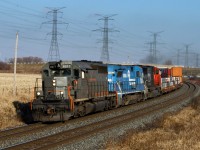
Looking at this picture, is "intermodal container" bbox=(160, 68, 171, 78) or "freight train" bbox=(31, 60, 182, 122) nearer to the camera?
"freight train" bbox=(31, 60, 182, 122)

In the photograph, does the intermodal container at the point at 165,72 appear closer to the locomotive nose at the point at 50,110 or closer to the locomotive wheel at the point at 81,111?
the locomotive wheel at the point at 81,111

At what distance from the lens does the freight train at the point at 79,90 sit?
711 inches

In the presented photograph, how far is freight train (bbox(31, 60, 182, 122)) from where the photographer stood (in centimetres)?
1805

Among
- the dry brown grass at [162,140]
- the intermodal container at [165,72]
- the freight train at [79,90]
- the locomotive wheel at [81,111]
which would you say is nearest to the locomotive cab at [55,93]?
the freight train at [79,90]

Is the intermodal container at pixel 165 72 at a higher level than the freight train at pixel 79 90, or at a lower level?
higher

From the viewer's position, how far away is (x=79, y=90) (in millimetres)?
19422

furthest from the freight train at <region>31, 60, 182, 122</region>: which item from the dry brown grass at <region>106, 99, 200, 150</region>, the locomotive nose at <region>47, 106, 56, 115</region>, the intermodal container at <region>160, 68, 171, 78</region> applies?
the intermodal container at <region>160, 68, 171, 78</region>

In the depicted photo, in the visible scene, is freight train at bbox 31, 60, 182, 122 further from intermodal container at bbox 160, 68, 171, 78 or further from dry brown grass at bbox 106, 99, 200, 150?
intermodal container at bbox 160, 68, 171, 78

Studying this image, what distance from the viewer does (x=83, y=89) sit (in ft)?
65.5

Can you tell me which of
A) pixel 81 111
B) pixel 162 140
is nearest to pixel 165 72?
pixel 81 111

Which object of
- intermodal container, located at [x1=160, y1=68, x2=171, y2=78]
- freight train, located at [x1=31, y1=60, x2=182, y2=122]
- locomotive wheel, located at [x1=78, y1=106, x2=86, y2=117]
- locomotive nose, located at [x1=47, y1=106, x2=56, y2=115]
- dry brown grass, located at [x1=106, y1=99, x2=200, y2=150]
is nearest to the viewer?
dry brown grass, located at [x1=106, y1=99, x2=200, y2=150]

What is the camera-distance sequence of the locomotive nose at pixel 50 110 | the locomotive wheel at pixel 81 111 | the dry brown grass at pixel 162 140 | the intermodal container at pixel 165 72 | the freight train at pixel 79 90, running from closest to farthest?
1. the dry brown grass at pixel 162 140
2. the locomotive nose at pixel 50 110
3. the freight train at pixel 79 90
4. the locomotive wheel at pixel 81 111
5. the intermodal container at pixel 165 72

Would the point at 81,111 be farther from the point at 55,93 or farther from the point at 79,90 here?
the point at 55,93

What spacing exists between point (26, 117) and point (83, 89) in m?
3.90
